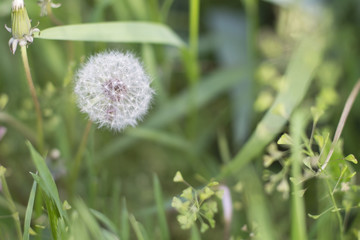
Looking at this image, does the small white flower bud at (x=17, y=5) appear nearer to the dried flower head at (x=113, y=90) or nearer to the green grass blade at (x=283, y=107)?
the dried flower head at (x=113, y=90)

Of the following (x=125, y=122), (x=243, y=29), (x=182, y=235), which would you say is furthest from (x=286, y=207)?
(x=243, y=29)

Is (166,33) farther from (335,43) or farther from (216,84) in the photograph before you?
(335,43)

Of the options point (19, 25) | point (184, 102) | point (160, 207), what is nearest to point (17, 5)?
point (19, 25)

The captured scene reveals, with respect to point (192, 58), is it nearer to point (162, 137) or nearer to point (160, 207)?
point (162, 137)

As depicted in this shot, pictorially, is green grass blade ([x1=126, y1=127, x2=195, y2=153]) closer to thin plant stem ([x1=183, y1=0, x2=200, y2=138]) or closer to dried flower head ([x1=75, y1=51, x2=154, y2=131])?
thin plant stem ([x1=183, y1=0, x2=200, y2=138])

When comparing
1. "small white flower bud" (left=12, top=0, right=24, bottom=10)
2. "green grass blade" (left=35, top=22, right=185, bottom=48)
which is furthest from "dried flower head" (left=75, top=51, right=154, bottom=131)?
"small white flower bud" (left=12, top=0, right=24, bottom=10)

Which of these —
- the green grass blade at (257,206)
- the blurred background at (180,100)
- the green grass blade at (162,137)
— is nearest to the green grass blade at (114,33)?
the blurred background at (180,100)
